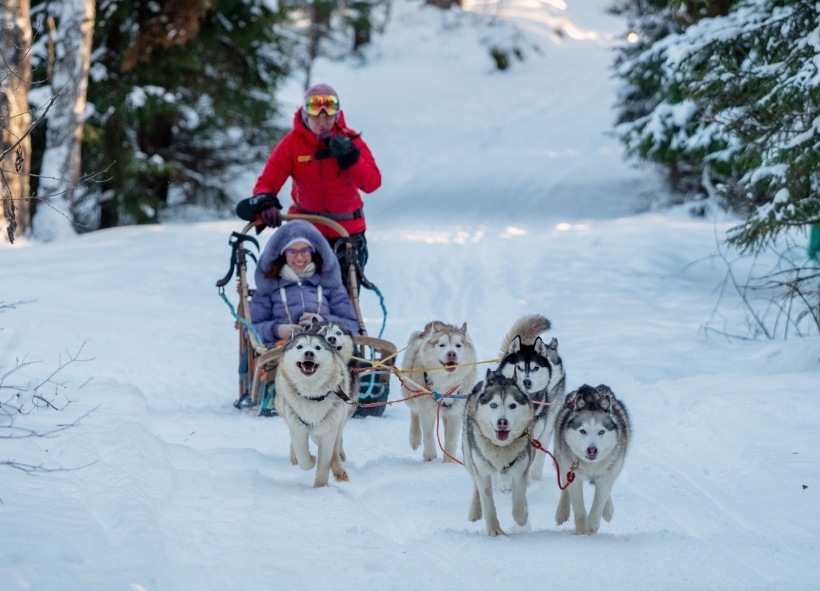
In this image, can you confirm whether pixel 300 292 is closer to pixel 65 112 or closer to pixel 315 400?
pixel 315 400

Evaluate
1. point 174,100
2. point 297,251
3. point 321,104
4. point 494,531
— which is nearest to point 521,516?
point 494,531

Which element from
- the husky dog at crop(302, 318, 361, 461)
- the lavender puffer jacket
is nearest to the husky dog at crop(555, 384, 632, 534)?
the husky dog at crop(302, 318, 361, 461)

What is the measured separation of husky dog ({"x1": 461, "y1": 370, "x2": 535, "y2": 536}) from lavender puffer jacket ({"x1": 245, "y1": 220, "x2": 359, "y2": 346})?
9.26 ft

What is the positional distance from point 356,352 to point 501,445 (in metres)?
2.37

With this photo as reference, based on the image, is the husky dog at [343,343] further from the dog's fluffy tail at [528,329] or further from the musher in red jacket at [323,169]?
the musher in red jacket at [323,169]

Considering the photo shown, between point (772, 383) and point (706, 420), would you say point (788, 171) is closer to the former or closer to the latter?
point (772, 383)

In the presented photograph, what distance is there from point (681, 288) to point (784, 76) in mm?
5044

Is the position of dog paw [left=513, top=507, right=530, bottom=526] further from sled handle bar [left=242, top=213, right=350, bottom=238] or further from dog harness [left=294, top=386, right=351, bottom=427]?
sled handle bar [left=242, top=213, right=350, bottom=238]

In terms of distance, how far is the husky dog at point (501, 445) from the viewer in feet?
16.7

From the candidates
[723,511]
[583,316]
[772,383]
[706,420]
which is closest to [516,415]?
[723,511]

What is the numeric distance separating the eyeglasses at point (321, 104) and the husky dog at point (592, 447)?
3.80 metres

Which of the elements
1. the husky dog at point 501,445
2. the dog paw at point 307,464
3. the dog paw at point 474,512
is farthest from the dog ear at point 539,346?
the dog paw at point 307,464

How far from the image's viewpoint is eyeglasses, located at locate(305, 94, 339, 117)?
8.19 meters

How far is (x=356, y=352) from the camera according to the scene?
736 centimetres
